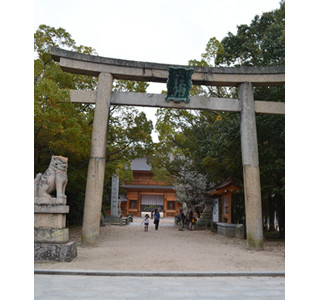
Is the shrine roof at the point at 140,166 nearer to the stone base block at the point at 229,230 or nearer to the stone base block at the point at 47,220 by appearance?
the stone base block at the point at 229,230

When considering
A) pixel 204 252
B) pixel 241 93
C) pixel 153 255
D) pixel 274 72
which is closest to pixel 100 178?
pixel 153 255

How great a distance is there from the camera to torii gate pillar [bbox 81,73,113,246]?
34.1ft

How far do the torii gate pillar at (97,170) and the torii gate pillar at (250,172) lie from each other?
16.5ft

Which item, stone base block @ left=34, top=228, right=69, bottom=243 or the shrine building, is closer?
stone base block @ left=34, top=228, right=69, bottom=243

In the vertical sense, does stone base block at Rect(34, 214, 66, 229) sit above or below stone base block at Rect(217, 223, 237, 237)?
above

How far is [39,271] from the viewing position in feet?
21.1

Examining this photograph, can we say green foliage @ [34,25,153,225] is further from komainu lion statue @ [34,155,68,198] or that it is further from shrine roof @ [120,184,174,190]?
shrine roof @ [120,184,174,190]

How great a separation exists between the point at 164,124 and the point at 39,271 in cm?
1501

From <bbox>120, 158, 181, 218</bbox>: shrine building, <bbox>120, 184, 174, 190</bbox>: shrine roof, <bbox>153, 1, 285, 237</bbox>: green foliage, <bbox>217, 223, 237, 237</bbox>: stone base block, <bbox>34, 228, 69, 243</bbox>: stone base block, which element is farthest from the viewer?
<bbox>120, 158, 181, 218</bbox>: shrine building

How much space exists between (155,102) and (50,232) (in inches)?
233

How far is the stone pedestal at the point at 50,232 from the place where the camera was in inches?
297

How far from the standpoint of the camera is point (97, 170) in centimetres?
1065

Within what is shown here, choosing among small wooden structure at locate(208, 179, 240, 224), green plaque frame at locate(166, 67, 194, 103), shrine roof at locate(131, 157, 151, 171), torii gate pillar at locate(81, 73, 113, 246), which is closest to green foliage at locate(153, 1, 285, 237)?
small wooden structure at locate(208, 179, 240, 224)

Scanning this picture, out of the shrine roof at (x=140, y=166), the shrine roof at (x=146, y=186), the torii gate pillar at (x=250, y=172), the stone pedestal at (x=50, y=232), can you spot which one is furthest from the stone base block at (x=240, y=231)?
the shrine roof at (x=140, y=166)
